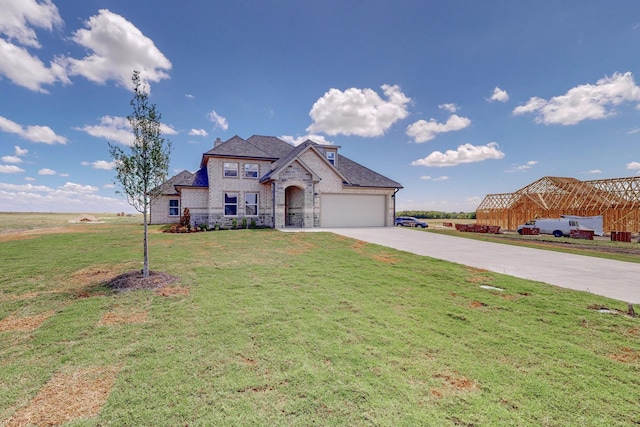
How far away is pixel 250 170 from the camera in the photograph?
2292 cm

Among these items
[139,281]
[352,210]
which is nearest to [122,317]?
[139,281]

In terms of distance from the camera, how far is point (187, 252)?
11547 millimetres

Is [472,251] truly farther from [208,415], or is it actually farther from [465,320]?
[208,415]

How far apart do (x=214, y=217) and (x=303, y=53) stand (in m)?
14.7

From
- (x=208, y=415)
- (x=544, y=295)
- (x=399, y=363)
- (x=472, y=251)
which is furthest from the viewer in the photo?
(x=472, y=251)

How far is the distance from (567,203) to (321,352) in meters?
38.6

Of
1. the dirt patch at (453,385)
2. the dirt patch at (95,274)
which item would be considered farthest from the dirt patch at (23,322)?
the dirt patch at (453,385)

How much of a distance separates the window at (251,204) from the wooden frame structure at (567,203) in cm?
3284

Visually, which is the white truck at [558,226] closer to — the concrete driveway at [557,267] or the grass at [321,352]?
the concrete driveway at [557,267]

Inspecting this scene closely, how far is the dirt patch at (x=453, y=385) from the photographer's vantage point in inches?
119

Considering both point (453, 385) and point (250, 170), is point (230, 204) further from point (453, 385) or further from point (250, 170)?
point (453, 385)

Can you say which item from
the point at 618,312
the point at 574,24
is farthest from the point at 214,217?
the point at 574,24

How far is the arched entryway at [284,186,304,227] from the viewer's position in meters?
22.4

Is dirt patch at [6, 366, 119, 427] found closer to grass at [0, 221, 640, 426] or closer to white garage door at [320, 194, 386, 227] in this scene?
grass at [0, 221, 640, 426]
